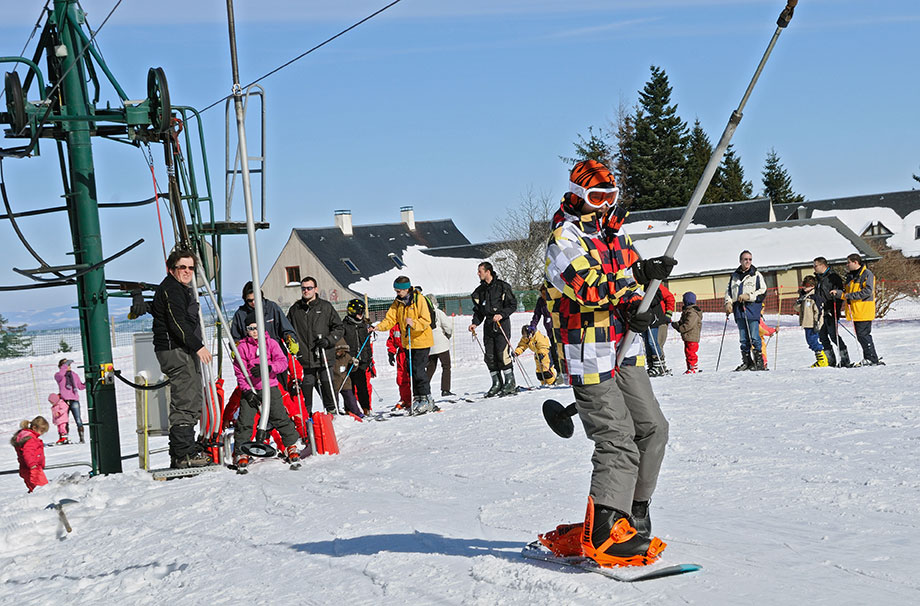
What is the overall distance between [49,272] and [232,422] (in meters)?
2.22

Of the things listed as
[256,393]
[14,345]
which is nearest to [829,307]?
[256,393]

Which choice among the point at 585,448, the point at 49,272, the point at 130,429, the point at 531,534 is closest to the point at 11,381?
the point at 130,429

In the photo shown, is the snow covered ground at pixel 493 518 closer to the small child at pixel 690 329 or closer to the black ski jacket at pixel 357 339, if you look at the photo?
the black ski jacket at pixel 357 339

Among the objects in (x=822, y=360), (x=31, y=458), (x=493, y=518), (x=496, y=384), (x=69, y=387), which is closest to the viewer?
(x=493, y=518)

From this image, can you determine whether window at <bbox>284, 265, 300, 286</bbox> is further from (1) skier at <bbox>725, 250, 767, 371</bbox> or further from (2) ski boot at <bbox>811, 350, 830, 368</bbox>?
(2) ski boot at <bbox>811, 350, 830, 368</bbox>

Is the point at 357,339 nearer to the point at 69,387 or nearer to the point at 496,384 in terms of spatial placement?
the point at 496,384

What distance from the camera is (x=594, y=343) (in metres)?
4.65

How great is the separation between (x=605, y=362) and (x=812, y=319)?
1238cm

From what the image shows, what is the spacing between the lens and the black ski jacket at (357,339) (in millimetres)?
13820

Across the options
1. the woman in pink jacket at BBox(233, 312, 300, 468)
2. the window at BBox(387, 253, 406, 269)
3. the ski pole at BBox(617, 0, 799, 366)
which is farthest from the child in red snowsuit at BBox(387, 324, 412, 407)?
the window at BBox(387, 253, 406, 269)

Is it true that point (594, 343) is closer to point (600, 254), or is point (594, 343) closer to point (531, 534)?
point (600, 254)

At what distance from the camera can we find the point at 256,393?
925cm

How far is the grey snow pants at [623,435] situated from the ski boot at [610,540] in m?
0.05

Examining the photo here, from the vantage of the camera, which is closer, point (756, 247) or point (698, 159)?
point (756, 247)
